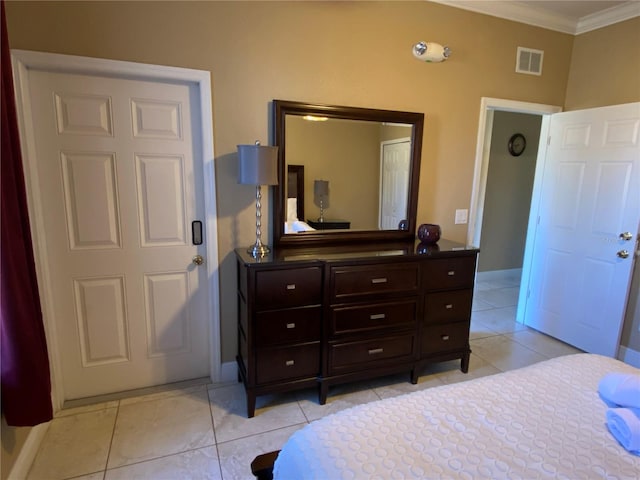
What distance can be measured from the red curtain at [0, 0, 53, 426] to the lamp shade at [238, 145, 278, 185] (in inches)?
40.5

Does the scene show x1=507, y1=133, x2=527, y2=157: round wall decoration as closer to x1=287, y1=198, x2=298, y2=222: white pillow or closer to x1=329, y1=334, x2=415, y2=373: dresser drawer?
x1=329, y1=334, x2=415, y2=373: dresser drawer

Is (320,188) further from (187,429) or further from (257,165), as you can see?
(187,429)

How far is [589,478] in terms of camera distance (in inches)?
37.9

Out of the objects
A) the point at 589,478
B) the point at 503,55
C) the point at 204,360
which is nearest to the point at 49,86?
the point at 204,360

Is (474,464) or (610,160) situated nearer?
(474,464)

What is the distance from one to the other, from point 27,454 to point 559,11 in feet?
15.3

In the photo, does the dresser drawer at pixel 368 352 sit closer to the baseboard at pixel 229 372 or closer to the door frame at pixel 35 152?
the baseboard at pixel 229 372

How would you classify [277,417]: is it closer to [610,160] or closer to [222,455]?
[222,455]

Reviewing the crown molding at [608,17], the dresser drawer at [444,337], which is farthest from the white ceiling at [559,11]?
the dresser drawer at [444,337]

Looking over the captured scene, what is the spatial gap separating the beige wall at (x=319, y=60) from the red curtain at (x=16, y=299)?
26.7 inches

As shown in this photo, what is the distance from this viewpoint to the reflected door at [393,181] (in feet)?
9.03

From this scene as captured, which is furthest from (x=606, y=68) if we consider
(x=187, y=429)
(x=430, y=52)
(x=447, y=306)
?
(x=187, y=429)

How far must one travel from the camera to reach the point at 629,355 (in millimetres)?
2887

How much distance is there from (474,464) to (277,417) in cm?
145
